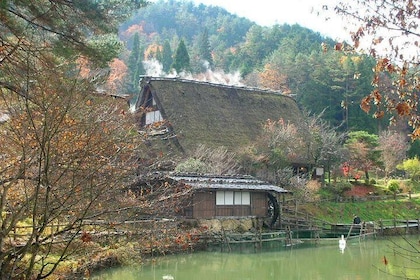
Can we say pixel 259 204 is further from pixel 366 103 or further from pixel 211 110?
pixel 366 103

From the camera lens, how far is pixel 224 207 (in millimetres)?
21406

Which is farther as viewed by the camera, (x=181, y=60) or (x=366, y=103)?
(x=181, y=60)

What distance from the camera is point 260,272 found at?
15469 mm

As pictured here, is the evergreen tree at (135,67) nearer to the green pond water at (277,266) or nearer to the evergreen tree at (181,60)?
the evergreen tree at (181,60)

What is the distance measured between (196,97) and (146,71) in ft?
79.3

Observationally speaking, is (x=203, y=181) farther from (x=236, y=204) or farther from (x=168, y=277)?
(x=168, y=277)

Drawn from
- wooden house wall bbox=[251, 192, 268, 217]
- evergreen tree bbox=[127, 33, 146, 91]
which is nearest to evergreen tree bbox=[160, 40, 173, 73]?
evergreen tree bbox=[127, 33, 146, 91]

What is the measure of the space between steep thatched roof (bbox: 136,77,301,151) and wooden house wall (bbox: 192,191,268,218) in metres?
5.48

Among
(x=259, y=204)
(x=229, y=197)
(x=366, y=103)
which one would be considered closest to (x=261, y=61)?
(x=259, y=204)

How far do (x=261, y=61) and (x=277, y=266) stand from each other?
45.6 m

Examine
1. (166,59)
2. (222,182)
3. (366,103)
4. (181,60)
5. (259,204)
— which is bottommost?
(366,103)

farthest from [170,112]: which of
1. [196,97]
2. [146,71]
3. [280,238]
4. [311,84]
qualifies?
[146,71]

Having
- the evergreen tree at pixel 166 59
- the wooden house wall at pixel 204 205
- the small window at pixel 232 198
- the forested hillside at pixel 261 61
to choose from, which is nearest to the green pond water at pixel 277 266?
the wooden house wall at pixel 204 205

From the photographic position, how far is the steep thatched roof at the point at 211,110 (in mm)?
27719
